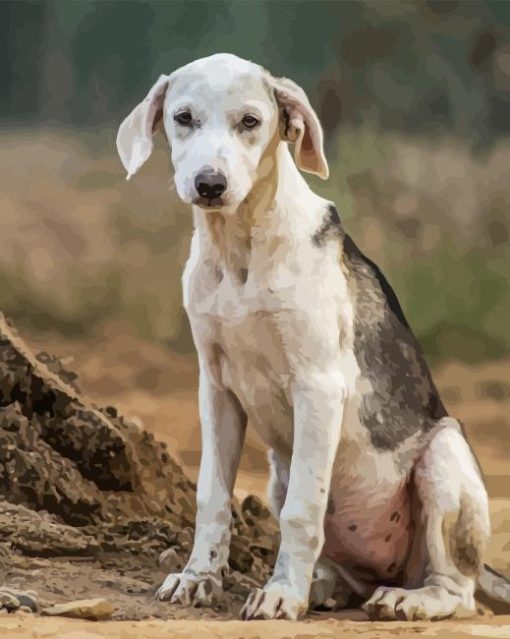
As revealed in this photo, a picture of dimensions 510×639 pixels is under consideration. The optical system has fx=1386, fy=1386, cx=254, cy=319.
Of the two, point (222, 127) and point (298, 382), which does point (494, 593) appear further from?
point (222, 127)

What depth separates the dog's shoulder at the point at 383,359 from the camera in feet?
12.0

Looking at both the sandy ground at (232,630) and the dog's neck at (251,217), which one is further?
the dog's neck at (251,217)

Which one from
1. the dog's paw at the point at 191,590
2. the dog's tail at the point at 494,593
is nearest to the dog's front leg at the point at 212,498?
the dog's paw at the point at 191,590

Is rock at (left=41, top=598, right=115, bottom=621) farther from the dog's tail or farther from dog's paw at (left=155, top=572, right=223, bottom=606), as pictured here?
the dog's tail

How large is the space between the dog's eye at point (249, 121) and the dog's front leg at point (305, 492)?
2.16 feet

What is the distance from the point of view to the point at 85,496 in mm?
4363

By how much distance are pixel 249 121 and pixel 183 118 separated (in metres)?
0.17

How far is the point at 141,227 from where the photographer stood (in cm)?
461

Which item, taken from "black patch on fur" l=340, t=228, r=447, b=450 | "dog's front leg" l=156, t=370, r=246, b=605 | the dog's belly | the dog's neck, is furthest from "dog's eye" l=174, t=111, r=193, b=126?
the dog's belly

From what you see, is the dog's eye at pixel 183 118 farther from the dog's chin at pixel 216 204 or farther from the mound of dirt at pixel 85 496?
the mound of dirt at pixel 85 496

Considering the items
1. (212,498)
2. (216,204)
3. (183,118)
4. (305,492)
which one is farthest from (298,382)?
(183,118)

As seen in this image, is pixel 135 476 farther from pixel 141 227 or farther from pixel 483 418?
pixel 483 418

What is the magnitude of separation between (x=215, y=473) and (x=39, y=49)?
175cm

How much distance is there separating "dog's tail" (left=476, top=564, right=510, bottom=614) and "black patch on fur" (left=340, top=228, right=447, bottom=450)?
0.45 meters
